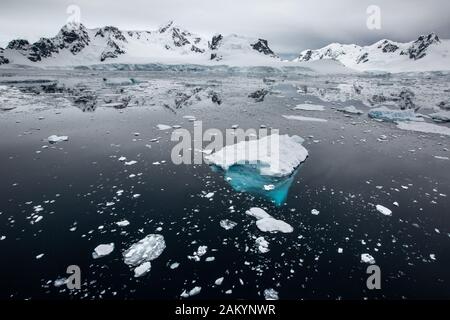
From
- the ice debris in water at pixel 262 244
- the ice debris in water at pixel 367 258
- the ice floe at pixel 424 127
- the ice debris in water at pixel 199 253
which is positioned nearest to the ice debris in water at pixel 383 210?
the ice debris in water at pixel 367 258

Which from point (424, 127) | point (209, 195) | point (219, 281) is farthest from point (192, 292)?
point (424, 127)

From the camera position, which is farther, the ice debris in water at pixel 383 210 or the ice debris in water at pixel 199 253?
the ice debris in water at pixel 383 210

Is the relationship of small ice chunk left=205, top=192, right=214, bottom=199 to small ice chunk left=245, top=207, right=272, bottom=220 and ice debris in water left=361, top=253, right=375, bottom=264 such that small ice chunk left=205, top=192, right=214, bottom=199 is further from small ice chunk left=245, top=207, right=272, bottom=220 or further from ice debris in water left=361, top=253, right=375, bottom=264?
ice debris in water left=361, top=253, right=375, bottom=264

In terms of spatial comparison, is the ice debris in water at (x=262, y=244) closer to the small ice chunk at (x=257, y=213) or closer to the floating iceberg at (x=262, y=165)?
the small ice chunk at (x=257, y=213)

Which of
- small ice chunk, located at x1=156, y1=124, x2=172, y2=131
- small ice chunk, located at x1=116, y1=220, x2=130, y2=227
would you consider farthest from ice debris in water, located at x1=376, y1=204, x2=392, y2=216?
small ice chunk, located at x1=156, y1=124, x2=172, y2=131

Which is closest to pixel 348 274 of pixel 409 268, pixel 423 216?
pixel 409 268

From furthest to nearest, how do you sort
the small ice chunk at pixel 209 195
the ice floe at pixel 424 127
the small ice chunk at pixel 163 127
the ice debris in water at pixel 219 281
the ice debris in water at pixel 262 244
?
the ice floe at pixel 424 127 → the small ice chunk at pixel 163 127 → the small ice chunk at pixel 209 195 → the ice debris in water at pixel 262 244 → the ice debris in water at pixel 219 281

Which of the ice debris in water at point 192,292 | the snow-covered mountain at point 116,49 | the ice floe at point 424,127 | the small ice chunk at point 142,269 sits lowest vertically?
the ice debris in water at point 192,292
